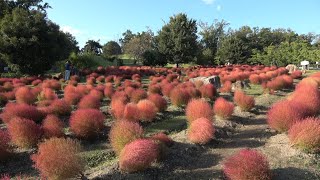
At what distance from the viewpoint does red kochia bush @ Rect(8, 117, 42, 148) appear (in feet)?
30.2

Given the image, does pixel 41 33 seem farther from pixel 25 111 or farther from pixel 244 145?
pixel 244 145

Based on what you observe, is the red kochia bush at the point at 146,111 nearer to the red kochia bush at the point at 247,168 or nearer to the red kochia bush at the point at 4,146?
the red kochia bush at the point at 4,146

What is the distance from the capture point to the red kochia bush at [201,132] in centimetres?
954

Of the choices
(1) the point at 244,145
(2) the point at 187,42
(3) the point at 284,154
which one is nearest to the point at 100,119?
(1) the point at 244,145

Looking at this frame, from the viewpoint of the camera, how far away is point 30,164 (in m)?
8.63

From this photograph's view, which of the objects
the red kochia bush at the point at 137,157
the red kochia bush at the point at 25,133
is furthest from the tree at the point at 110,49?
the red kochia bush at the point at 137,157

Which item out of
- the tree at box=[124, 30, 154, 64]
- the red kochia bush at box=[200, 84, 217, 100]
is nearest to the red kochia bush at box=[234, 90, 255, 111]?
the red kochia bush at box=[200, 84, 217, 100]

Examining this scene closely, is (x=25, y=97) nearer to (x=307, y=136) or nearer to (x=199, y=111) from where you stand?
(x=199, y=111)

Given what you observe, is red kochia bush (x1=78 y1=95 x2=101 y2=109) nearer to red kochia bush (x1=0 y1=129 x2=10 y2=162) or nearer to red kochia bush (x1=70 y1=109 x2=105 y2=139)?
red kochia bush (x1=70 y1=109 x2=105 y2=139)

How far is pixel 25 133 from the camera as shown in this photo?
9.21 m

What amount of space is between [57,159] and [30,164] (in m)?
2.23

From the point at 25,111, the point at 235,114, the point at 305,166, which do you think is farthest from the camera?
the point at 235,114

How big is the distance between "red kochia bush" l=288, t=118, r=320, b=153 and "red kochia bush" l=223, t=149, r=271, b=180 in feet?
6.18

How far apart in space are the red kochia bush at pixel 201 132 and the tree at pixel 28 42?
1992 centimetres
